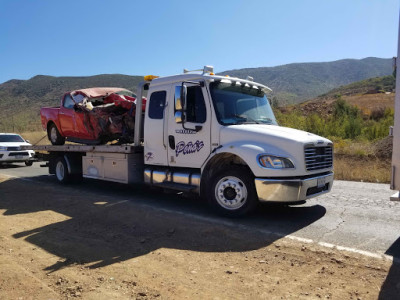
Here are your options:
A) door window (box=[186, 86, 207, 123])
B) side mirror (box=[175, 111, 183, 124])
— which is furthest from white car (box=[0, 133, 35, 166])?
door window (box=[186, 86, 207, 123])

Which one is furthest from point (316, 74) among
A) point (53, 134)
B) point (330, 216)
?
point (330, 216)

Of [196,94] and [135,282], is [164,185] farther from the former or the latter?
[135,282]

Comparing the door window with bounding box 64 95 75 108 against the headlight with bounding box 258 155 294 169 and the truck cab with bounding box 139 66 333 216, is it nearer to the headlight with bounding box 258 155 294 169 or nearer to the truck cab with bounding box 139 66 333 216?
the truck cab with bounding box 139 66 333 216

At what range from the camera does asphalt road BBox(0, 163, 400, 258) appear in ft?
15.8

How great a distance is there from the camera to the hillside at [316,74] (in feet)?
385

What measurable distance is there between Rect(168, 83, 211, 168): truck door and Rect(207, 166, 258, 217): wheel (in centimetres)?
56

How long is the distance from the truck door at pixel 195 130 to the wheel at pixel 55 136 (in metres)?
5.08

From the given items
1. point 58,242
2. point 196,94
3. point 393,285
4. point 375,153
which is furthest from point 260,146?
point 375,153

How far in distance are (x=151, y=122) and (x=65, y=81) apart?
77.9 m

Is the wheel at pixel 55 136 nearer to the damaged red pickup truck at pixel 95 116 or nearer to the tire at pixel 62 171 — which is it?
the damaged red pickup truck at pixel 95 116

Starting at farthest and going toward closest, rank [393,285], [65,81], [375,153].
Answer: [65,81] < [375,153] < [393,285]

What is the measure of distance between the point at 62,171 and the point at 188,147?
5.16m

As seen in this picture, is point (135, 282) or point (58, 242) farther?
point (58, 242)

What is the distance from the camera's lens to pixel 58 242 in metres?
4.80
